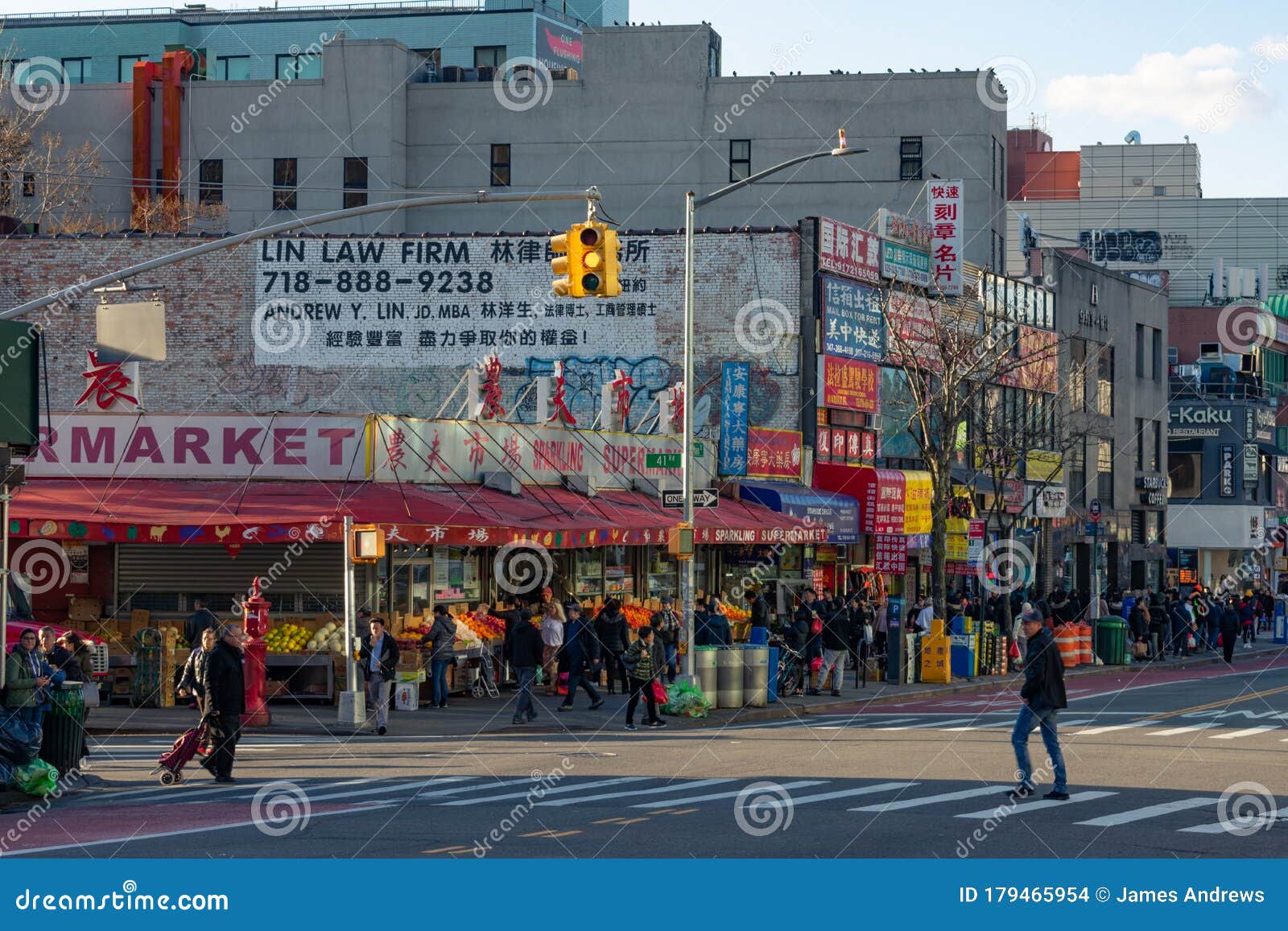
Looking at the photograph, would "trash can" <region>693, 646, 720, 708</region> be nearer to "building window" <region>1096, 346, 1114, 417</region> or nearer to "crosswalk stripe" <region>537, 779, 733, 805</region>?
"crosswalk stripe" <region>537, 779, 733, 805</region>

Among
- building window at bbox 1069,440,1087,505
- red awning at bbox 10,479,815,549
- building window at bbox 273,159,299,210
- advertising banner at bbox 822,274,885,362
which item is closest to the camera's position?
red awning at bbox 10,479,815,549

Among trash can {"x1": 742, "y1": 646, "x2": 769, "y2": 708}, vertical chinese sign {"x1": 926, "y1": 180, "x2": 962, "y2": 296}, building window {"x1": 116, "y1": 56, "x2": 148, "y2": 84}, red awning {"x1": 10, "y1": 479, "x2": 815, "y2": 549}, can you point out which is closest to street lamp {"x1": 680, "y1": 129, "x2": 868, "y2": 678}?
trash can {"x1": 742, "y1": 646, "x2": 769, "y2": 708}

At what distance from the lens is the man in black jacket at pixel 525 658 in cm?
2738

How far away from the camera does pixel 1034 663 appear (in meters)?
18.5

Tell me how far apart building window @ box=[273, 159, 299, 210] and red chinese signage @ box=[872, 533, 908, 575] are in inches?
1128

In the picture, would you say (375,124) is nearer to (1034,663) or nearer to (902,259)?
(902,259)

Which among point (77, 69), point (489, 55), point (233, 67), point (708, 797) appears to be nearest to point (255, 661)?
point (708, 797)

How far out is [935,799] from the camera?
1803cm

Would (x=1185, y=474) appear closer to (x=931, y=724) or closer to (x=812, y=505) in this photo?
(x=812, y=505)

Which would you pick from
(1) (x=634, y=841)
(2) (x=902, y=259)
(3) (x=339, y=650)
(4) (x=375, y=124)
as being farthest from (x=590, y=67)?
(1) (x=634, y=841)

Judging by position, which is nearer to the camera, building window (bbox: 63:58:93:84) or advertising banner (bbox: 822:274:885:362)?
advertising banner (bbox: 822:274:885:362)

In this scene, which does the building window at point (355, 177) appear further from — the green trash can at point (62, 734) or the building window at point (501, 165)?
the green trash can at point (62, 734)

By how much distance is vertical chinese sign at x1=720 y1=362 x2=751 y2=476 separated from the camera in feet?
143

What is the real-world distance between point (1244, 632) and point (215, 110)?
4142 cm
